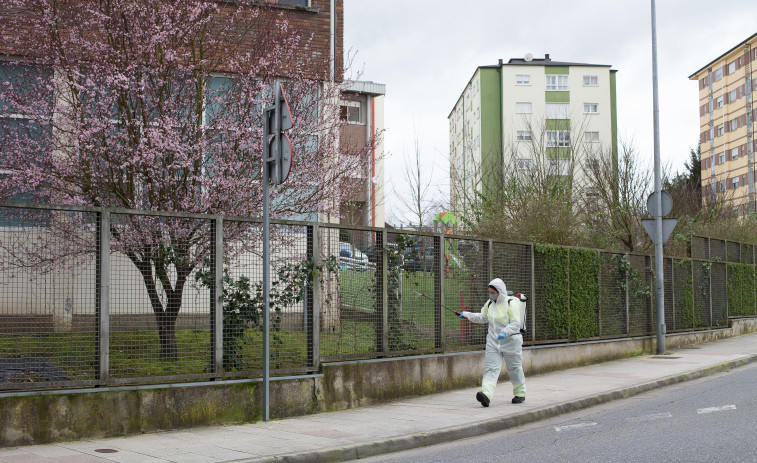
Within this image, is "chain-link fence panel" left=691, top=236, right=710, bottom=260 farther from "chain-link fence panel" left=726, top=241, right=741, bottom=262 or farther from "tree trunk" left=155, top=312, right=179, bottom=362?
"tree trunk" left=155, top=312, right=179, bottom=362

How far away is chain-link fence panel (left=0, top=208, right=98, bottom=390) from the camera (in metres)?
7.78

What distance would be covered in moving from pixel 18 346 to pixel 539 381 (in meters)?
8.64

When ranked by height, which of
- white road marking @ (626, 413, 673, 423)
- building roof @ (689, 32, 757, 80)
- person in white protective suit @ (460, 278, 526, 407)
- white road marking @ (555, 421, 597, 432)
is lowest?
white road marking @ (555, 421, 597, 432)

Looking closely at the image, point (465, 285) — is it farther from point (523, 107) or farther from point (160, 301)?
point (523, 107)

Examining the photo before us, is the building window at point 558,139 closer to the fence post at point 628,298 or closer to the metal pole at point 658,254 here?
the metal pole at point 658,254

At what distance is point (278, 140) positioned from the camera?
920 centimetres

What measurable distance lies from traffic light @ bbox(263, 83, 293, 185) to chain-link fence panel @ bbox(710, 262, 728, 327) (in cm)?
1810

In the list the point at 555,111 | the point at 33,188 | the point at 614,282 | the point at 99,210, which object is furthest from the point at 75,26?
the point at 555,111

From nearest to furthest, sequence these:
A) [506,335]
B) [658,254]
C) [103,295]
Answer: [103,295] < [506,335] < [658,254]

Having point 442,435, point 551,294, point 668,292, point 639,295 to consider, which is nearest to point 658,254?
point 639,295

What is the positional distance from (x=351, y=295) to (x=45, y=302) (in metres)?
4.30

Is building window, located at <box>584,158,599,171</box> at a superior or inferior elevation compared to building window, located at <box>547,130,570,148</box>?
inferior

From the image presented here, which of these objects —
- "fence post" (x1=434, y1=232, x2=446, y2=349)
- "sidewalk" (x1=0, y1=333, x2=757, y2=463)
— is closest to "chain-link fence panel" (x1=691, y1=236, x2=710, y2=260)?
"sidewalk" (x1=0, y1=333, x2=757, y2=463)

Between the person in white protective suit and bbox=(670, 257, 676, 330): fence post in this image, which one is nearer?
the person in white protective suit
